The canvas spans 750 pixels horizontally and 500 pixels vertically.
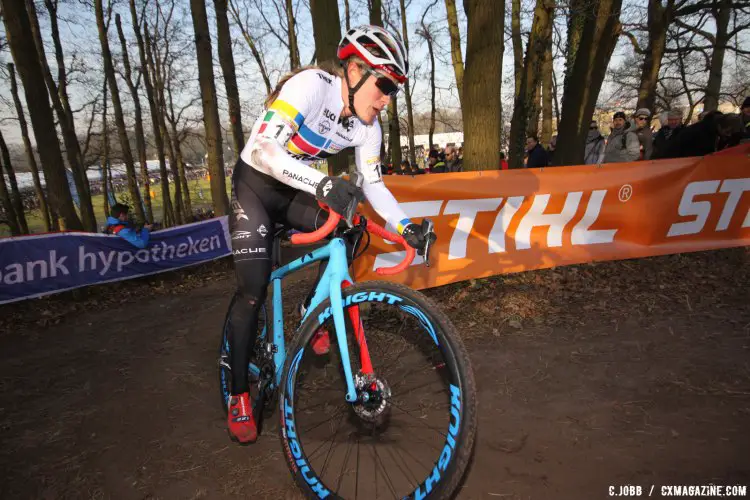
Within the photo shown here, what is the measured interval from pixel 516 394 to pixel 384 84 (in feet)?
8.10

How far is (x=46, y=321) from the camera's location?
6078mm

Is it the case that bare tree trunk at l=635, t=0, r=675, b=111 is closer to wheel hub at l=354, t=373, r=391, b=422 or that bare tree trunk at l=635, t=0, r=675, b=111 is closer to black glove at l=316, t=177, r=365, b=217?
black glove at l=316, t=177, r=365, b=217

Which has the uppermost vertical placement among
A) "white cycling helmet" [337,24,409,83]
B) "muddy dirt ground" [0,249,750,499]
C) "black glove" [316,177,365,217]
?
"white cycling helmet" [337,24,409,83]

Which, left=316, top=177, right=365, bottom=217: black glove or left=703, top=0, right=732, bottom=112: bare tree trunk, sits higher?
left=703, top=0, right=732, bottom=112: bare tree trunk

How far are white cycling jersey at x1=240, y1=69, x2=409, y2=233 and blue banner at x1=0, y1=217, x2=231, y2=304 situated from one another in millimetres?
6419

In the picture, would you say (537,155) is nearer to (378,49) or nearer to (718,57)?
(378,49)

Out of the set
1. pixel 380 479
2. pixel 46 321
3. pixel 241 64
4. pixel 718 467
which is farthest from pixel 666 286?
pixel 241 64

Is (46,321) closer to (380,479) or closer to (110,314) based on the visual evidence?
(110,314)

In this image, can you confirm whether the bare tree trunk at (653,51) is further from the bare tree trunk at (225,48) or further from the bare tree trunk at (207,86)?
the bare tree trunk at (207,86)

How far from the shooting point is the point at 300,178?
2039 mm

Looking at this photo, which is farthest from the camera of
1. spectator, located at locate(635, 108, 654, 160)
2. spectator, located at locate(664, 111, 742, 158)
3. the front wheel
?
spectator, located at locate(635, 108, 654, 160)

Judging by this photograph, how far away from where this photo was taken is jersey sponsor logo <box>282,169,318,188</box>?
6.62 ft

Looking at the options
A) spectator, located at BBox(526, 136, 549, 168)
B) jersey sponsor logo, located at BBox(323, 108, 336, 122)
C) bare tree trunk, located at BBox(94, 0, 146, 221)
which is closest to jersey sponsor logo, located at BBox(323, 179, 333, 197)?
jersey sponsor logo, located at BBox(323, 108, 336, 122)

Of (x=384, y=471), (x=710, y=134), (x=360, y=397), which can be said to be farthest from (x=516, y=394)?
(x=710, y=134)
